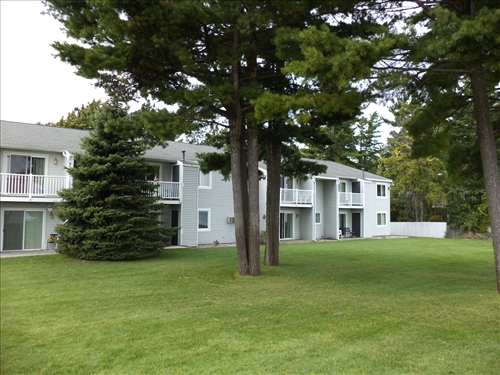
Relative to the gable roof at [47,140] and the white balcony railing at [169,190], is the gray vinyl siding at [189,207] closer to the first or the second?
the white balcony railing at [169,190]

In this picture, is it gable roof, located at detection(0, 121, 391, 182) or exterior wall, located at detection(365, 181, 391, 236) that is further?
exterior wall, located at detection(365, 181, 391, 236)

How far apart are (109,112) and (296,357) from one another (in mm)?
12964

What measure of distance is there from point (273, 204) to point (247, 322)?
710 cm

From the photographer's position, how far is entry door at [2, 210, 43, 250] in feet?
56.1

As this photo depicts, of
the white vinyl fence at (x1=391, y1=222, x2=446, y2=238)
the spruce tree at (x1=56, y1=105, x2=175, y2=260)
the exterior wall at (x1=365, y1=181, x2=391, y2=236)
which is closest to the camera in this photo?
the spruce tree at (x1=56, y1=105, x2=175, y2=260)

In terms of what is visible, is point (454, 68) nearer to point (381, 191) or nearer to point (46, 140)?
point (46, 140)

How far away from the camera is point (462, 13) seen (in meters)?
9.44

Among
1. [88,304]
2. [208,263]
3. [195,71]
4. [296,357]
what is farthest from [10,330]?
[208,263]

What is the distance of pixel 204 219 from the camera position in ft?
74.7

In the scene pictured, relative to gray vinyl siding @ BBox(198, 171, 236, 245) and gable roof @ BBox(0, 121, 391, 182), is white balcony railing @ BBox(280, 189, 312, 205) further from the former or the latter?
gray vinyl siding @ BBox(198, 171, 236, 245)

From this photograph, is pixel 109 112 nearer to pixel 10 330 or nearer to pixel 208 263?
pixel 208 263

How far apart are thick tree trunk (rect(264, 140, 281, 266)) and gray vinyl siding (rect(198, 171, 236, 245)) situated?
9.68 m

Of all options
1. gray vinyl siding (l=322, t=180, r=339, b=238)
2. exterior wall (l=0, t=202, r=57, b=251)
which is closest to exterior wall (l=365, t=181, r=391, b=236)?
gray vinyl siding (l=322, t=180, r=339, b=238)

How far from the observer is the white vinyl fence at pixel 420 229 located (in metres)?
33.2
